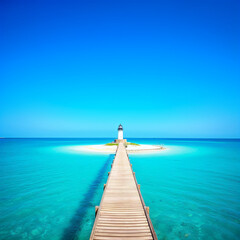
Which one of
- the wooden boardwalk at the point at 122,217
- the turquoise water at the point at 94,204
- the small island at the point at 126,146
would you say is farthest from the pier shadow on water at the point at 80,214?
the small island at the point at 126,146

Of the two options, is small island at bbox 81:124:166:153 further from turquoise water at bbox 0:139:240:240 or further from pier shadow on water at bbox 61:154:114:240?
pier shadow on water at bbox 61:154:114:240

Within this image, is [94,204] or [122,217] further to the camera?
[94,204]

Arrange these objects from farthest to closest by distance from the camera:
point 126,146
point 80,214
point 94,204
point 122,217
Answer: point 126,146 < point 94,204 < point 80,214 < point 122,217

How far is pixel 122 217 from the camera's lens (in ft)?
19.2

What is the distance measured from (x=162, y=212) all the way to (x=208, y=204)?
11.1 ft

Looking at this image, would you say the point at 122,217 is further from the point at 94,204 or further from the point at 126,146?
the point at 126,146

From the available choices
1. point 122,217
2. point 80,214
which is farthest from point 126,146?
point 122,217

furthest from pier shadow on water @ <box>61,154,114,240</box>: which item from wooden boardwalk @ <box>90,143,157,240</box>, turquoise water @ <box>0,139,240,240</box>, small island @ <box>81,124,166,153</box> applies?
small island @ <box>81,124,166,153</box>

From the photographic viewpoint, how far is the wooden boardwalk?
16.1ft

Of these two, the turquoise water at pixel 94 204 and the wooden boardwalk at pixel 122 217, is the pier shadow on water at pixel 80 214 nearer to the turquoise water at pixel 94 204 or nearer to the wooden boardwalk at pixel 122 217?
the turquoise water at pixel 94 204

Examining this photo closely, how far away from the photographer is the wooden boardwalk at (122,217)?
16.1ft

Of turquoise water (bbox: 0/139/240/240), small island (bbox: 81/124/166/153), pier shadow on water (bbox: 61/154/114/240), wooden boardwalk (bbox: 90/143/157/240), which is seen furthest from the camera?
small island (bbox: 81/124/166/153)

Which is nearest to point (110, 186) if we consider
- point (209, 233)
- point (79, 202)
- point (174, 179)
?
point (79, 202)

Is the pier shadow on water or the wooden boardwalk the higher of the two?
the wooden boardwalk
